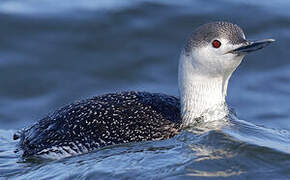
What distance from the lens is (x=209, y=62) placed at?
25.3 ft

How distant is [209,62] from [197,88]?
0.42m

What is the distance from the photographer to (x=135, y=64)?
12.5 metres

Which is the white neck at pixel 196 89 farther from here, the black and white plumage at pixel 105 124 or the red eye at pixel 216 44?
the red eye at pixel 216 44

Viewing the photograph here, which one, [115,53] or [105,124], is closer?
[105,124]

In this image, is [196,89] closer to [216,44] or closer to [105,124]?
[216,44]

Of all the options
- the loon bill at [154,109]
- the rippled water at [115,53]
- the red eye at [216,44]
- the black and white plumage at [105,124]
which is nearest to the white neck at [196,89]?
the loon bill at [154,109]

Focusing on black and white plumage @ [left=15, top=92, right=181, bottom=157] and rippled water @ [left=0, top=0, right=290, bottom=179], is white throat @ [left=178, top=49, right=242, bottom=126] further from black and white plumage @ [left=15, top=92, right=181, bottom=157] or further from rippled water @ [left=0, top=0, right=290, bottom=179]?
rippled water @ [left=0, top=0, right=290, bottom=179]

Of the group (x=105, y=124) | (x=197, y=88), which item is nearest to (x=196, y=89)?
(x=197, y=88)

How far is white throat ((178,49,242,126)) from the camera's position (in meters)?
7.91

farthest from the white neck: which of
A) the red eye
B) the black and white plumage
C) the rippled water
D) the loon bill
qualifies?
the rippled water

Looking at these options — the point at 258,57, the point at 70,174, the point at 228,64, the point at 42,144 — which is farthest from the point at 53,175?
the point at 258,57

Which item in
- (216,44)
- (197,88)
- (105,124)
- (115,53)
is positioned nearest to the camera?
(216,44)

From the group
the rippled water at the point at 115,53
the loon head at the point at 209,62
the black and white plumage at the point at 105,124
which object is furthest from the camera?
the rippled water at the point at 115,53

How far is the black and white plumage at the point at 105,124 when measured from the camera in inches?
308
